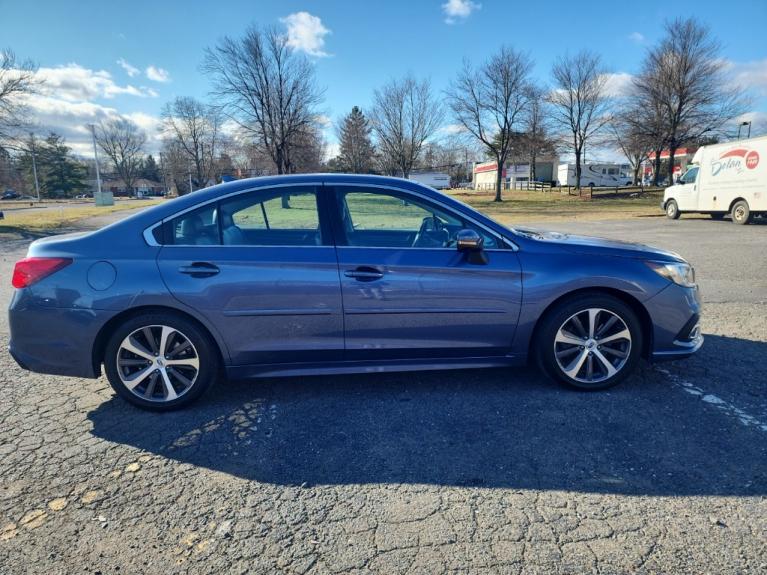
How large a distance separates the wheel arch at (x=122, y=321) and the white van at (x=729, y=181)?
19.4 meters

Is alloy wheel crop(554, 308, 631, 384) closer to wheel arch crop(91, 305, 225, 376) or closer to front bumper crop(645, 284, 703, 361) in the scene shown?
front bumper crop(645, 284, 703, 361)

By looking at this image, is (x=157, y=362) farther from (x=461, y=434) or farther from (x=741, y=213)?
(x=741, y=213)

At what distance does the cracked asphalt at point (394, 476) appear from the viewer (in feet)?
6.66

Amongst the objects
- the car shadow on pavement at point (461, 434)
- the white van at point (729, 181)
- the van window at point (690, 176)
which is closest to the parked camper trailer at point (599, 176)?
the van window at point (690, 176)

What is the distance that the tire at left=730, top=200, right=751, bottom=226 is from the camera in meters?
16.8

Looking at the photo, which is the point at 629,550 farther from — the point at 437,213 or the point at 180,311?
the point at 180,311

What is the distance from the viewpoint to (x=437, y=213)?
11.5 ft

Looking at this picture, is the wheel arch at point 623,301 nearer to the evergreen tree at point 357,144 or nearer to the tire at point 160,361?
the tire at point 160,361

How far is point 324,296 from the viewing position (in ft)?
10.6

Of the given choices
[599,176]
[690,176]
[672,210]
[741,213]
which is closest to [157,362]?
[741,213]

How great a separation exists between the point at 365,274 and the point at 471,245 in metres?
0.78

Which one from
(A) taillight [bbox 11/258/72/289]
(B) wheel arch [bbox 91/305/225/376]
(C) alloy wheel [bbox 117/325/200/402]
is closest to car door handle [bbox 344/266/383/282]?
(B) wheel arch [bbox 91/305/225/376]

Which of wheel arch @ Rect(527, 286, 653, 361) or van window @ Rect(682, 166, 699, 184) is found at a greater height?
van window @ Rect(682, 166, 699, 184)

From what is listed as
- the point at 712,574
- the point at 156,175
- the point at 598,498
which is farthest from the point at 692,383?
the point at 156,175
